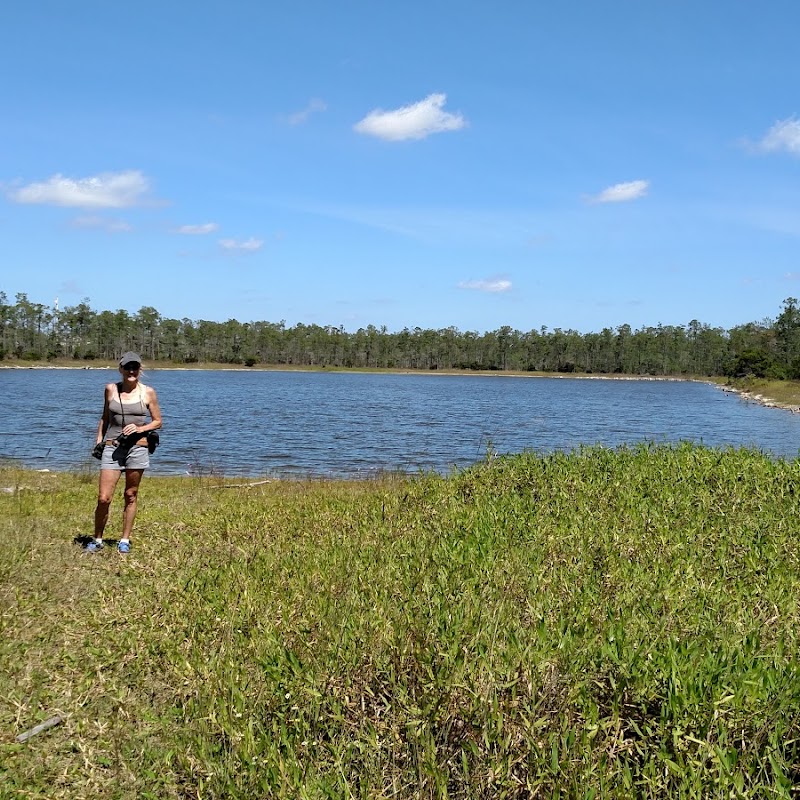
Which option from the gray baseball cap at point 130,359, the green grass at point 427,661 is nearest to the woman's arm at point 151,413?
the gray baseball cap at point 130,359

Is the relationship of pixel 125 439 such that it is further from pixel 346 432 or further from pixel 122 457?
pixel 346 432

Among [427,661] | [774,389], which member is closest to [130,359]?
[427,661]

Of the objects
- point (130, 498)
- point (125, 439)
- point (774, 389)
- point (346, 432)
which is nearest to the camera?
point (125, 439)

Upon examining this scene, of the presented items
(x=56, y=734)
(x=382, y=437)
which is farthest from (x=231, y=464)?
(x=56, y=734)

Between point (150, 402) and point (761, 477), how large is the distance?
27.4 feet

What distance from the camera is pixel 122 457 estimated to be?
9758mm

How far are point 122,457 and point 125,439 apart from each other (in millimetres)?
242

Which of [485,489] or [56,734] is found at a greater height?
[485,489]

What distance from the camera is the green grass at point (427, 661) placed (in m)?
3.84

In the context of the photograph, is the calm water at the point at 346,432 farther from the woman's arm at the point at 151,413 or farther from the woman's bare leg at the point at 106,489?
Result: the woman's bare leg at the point at 106,489

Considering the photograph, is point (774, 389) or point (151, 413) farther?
point (774, 389)

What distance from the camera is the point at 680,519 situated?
8312 mm

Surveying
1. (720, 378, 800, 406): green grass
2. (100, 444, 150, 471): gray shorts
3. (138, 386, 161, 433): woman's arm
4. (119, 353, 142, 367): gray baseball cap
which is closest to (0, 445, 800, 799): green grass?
(100, 444, 150, 471): gray shorts

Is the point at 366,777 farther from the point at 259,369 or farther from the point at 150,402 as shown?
the point at 259,369
